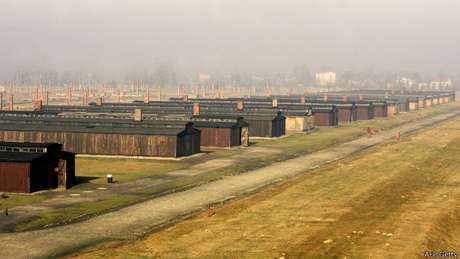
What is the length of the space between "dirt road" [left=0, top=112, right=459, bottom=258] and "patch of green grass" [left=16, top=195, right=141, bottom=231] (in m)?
1.51

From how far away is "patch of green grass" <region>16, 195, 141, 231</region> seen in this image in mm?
45594

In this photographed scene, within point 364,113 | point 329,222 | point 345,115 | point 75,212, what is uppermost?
point 364,113

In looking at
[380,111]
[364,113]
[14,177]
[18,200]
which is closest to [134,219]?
[18,200]

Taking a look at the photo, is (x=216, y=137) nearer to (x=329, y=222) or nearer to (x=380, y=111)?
(x=329, y=222)

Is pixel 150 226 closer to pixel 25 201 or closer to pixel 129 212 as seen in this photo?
pixel 129 212

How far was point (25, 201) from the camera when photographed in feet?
175

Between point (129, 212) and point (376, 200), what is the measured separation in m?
18.7

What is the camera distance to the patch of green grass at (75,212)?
45.6 m

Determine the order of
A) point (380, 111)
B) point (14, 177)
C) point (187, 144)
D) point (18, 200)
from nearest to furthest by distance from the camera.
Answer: point (18, 200) → point (14, 177) → point (187, 144) → point (380, 111)

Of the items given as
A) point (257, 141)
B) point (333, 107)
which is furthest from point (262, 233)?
point (333, 107)

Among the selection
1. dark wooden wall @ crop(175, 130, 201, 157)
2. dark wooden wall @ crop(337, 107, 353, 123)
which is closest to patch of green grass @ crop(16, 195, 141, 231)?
dark wooden wall @ crop(175, 130, 201, 157)

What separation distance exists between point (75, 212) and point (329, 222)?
56.9ft

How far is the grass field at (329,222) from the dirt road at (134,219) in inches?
75.7

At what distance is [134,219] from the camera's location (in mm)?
46938
